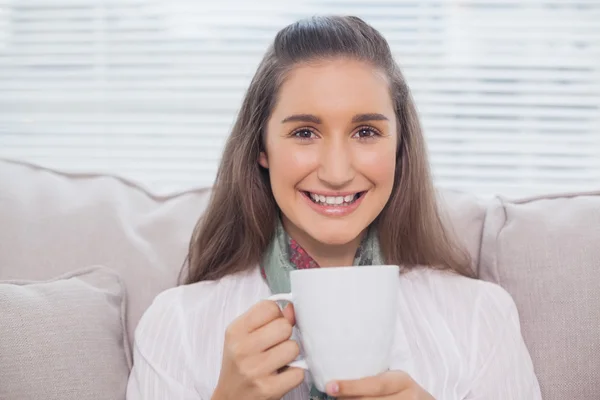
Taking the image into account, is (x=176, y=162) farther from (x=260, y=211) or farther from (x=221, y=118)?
(x=260, y=211)

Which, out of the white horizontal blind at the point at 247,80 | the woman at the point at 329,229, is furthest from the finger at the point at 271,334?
the white horizontal blind at the point at 247,80

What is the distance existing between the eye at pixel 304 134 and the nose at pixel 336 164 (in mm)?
33

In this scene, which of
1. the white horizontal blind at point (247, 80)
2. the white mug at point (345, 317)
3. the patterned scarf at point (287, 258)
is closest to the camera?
the white mug at point (345, 317)

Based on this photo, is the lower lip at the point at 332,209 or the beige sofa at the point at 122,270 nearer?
the beige sofa at the point at 122,270

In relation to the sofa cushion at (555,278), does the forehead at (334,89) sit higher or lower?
higher

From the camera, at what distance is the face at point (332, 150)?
4.01 feet

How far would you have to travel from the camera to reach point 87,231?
1.39m

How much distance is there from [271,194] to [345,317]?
0.61 meters

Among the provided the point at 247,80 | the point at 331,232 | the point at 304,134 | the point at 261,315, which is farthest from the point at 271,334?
the point at 247,80

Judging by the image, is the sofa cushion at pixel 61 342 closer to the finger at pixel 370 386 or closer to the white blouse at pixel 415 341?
the white blouse at pixel 415 341

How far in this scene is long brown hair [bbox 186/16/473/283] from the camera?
1.33 meters

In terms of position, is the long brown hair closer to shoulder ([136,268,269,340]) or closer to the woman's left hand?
shoulder ([136,268,269,340])

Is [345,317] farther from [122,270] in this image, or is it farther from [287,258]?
[122,270]

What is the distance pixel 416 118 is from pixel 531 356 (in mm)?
507
